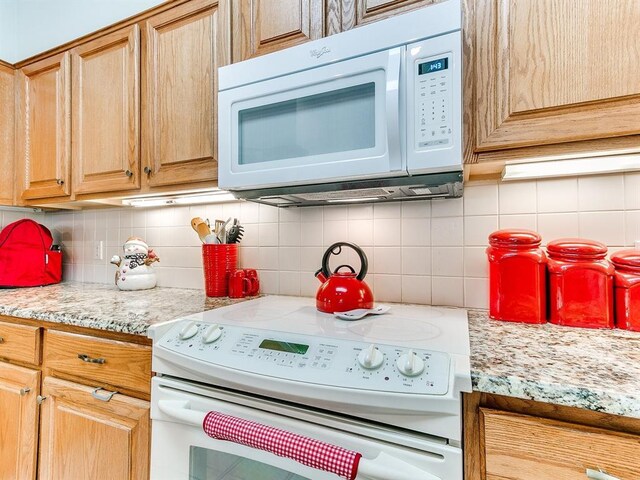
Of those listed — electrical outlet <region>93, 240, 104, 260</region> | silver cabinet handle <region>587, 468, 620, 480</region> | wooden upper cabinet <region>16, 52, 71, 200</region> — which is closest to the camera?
silver cabinet handle <region>587, 468, 620, 480</region>

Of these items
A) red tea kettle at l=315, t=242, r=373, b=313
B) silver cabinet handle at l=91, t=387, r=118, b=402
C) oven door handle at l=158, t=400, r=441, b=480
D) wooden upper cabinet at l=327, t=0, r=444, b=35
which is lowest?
silver cabinet handle at l=91, t=387, r=118, b=402

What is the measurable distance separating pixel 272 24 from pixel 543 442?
130cm

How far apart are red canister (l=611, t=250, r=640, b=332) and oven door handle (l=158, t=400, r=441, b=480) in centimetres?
70

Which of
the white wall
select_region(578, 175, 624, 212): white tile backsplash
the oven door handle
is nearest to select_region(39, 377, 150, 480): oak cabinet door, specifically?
the oven door handle

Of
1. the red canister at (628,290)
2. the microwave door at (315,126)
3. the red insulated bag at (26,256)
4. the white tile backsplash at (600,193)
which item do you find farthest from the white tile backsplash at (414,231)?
the red insulated bag at (26,256)

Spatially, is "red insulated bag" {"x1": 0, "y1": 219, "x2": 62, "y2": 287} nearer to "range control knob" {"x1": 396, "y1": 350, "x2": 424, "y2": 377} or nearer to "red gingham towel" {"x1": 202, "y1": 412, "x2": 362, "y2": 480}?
"red gingham towel" {"x1": 202, "y1": 412, "x2": 362, "y2": 480}

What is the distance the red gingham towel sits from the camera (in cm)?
56

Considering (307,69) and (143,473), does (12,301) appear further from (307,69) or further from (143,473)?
(307,69)

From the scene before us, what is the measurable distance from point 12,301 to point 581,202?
6.74ft

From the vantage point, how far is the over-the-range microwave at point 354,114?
0.79 m

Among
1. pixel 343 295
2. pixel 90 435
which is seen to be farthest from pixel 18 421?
Result: pixel 343 295

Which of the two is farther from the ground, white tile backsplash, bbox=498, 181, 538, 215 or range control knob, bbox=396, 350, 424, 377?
white tile backsplash, bbox=498, 181, 538, 215

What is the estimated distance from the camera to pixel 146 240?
1751 millimetres

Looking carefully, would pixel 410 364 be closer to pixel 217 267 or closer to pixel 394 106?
pixel 394 106
